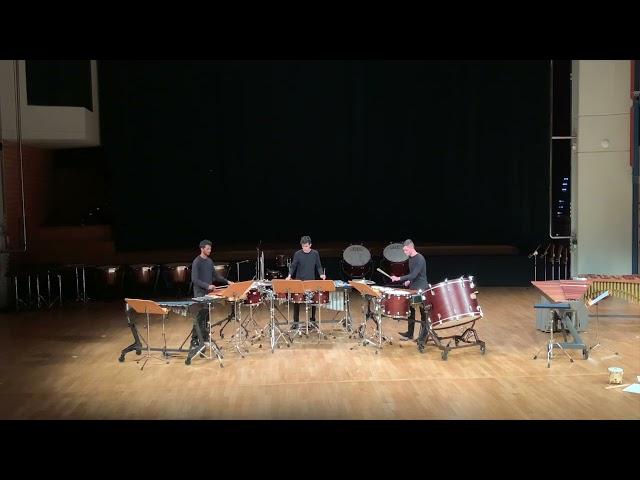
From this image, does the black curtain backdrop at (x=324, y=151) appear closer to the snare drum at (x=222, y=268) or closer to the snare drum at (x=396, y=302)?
the snare drum at (x=222, y=268)

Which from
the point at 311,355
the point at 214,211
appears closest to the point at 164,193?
the point at 214,211

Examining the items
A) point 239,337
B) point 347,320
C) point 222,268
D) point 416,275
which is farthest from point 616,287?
point 222,268

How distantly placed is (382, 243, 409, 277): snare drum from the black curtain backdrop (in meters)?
3.56

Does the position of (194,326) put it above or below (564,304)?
below

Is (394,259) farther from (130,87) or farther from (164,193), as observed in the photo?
(130,87)

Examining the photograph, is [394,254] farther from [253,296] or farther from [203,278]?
[203,278]

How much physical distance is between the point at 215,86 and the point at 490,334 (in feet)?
27.8

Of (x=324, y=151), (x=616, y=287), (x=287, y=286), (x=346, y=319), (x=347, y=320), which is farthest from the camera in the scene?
(x=324, y=151)

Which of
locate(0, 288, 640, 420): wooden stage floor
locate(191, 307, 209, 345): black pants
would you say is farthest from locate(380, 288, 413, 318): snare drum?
locate(191, 307, 209, 345): black pants

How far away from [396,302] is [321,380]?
4.70ft

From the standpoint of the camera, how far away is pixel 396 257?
36.0 ft

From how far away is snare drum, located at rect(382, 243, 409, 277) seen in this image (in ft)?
Answer: 36.0

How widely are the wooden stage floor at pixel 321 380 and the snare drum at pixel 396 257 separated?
4.12ft
